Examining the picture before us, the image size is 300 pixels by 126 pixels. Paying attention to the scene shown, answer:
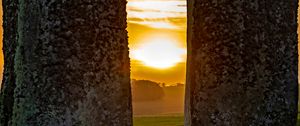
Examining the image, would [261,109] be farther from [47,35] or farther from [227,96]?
[47,35]

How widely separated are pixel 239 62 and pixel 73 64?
9.40ft

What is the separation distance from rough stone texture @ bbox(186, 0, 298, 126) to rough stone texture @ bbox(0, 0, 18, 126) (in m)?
3.00

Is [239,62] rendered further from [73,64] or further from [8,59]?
[8,59]

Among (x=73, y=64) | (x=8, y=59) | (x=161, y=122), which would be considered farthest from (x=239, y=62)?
(x=161, y=122)

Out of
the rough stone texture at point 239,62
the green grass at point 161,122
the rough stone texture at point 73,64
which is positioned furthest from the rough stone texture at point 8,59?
the green grass at point 161,122

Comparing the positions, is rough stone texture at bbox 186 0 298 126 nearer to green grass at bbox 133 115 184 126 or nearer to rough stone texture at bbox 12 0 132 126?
rough stone texture at bbox 12 0 132 126

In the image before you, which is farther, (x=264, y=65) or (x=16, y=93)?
(x=264, y=65)

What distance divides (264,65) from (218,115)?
44.8 inches

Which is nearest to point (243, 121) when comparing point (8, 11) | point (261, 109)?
point (261, 109)

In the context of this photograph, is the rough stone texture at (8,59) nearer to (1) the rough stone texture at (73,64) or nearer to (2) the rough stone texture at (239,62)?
(1) the rough stone texture at (73,64)

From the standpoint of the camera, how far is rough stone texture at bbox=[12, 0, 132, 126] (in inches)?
371

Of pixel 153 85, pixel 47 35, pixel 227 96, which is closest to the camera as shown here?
pixel 47 35

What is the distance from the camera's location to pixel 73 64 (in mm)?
9414

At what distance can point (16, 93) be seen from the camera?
9844 mm
